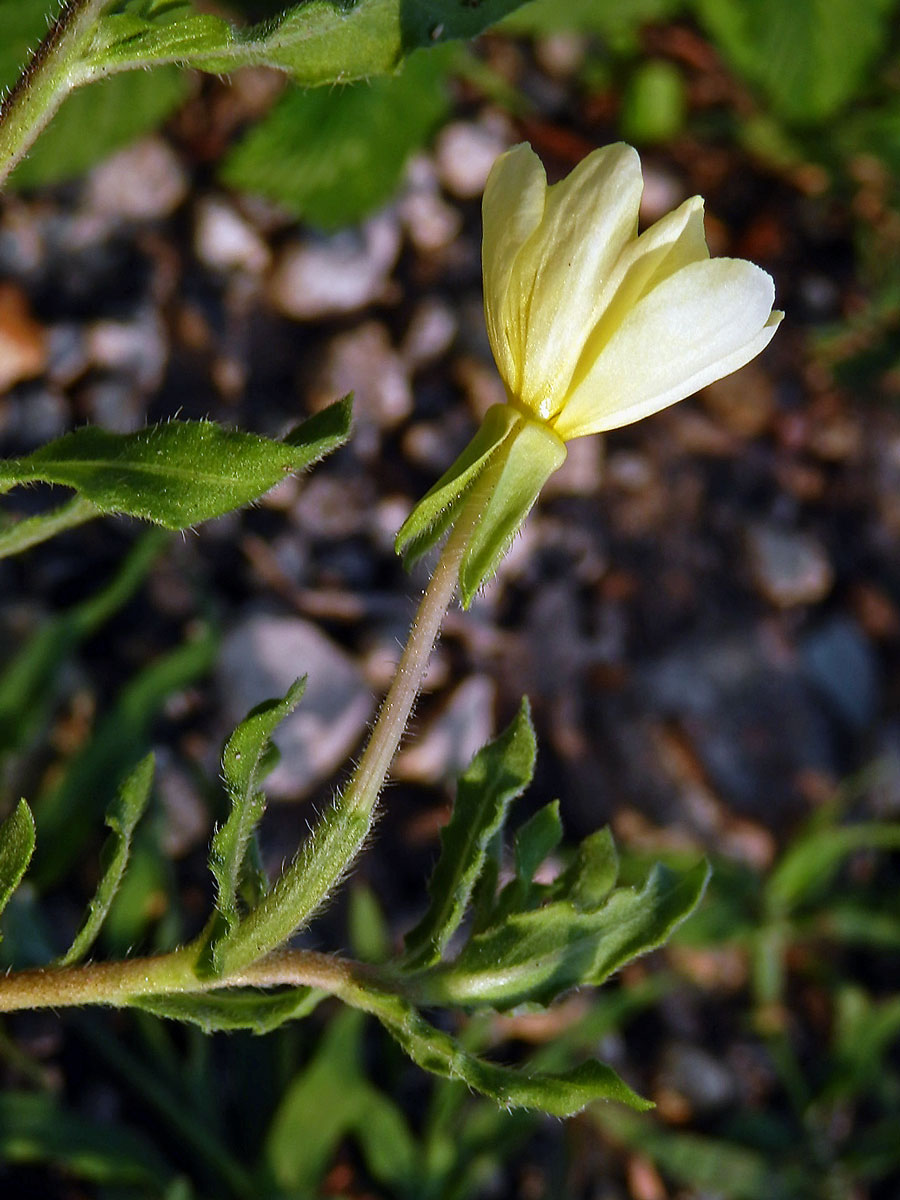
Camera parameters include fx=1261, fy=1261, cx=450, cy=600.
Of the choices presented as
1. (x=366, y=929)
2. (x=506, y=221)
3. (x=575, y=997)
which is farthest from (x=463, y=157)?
(x=506, y=221)

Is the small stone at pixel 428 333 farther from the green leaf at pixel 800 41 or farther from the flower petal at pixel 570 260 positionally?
the flower petal at pixel 570 260

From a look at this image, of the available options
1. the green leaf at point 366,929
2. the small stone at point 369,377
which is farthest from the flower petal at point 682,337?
the small stone at point 369,377

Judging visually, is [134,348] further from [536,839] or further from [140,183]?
[536,839]

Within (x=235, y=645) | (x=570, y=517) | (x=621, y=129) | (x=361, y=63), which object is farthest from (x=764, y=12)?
(x=361, y=63)

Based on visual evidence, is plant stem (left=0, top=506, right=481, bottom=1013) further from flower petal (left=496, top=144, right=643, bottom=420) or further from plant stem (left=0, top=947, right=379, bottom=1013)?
flower petal (left=496, top=144, right=643, bottom=420)

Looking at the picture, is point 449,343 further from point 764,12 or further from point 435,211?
point 764,12
